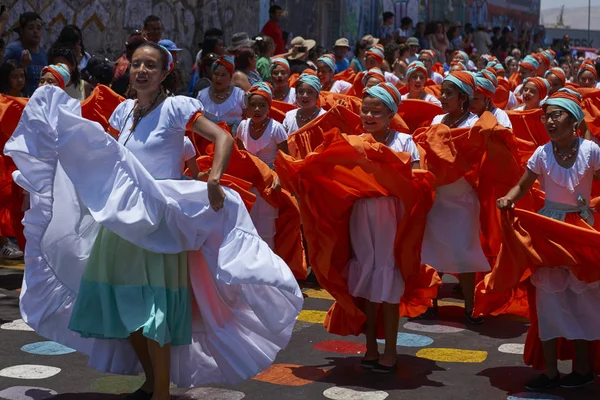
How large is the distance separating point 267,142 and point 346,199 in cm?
276

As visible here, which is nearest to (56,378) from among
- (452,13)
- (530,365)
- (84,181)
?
(84,181)

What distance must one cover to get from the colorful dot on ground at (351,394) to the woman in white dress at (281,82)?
6.37m

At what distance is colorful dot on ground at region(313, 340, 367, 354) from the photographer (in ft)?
25.1

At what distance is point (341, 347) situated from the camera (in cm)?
774

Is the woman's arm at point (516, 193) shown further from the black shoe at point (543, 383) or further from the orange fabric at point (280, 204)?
the orange fabric at point (280, 204)

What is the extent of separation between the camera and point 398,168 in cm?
716

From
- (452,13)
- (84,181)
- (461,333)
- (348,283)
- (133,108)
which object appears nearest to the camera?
(84,181)

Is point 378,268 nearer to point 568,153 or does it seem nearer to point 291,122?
point 568,153

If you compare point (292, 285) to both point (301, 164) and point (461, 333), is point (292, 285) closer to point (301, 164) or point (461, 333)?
point (301, 164)

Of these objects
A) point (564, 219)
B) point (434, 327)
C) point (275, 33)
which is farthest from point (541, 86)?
point (275, 33)

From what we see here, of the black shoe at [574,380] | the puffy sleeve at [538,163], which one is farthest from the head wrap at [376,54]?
the black shoe at [574,380]

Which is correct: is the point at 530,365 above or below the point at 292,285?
below

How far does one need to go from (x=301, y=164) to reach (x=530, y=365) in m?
1.97

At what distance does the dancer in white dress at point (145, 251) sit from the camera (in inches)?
Answer: 227
